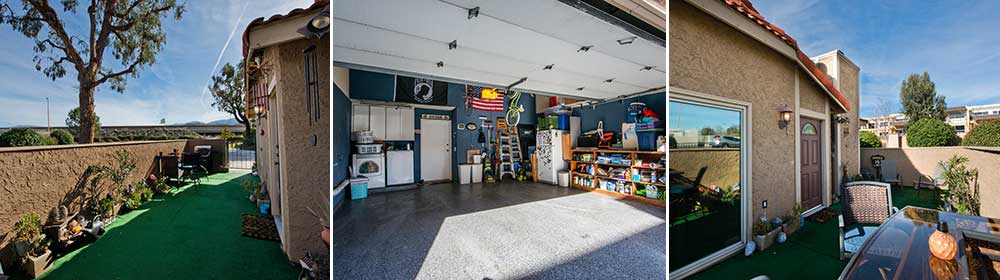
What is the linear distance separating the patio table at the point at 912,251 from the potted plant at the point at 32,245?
459cm

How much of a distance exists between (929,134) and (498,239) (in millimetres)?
7460

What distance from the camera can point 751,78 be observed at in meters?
2.36

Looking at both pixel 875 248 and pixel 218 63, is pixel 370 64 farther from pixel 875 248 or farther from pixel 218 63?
pixel 875 248

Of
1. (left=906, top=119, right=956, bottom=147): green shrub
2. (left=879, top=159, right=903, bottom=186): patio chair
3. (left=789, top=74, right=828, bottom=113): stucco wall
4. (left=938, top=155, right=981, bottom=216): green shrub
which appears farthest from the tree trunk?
(left=879, top=159, right=903, bottom=186): patio chair

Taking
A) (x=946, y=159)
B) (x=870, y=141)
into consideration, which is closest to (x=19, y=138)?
(x=946, y=159)

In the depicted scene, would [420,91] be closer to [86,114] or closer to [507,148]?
[507,148]

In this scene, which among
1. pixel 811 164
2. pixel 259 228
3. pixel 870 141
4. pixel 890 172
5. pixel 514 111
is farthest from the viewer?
pixel 870 141

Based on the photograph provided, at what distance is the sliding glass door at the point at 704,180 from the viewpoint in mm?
1766

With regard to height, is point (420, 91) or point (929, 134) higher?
point (420, 91)

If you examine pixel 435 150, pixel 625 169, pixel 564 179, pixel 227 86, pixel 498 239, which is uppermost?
pixel 227 86

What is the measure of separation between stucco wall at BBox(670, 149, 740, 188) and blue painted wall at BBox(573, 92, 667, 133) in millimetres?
1985

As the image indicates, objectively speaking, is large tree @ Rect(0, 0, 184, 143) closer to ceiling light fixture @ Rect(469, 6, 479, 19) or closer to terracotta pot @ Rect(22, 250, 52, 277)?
terracotta pot @ Rect(22, 250, 52, 277)

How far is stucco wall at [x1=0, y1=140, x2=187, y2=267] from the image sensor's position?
204cm

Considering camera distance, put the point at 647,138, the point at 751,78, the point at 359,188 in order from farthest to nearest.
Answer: the point at 359,188 < the point at 647,138 < the point at 751,78
